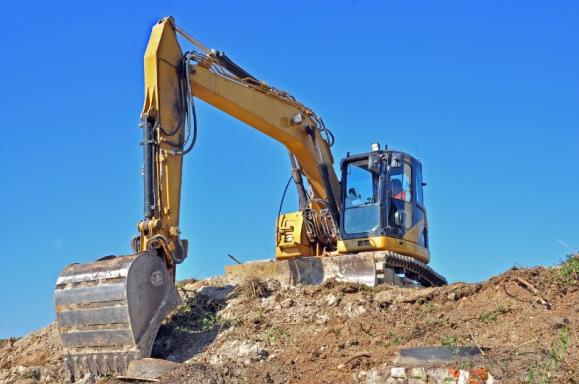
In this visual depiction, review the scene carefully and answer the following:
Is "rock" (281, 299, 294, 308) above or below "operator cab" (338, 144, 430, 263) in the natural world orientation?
below

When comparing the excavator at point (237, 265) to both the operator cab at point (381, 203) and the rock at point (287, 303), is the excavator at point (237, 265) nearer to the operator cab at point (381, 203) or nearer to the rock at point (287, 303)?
the operator cab at point (381, 203)

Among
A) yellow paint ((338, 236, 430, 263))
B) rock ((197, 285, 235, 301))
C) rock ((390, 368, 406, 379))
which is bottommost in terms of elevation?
rock ((390, 368, 406, 379))

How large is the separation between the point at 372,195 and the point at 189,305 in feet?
11.6

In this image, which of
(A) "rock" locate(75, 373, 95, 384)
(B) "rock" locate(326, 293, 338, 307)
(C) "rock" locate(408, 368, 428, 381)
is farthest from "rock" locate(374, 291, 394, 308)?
(A) "rock" locate(75, 373, 95, 384)

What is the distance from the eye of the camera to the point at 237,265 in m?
12.8

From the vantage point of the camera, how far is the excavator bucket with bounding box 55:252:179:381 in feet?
29.9

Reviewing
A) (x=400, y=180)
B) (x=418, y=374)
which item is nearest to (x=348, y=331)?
(x=418, y=374)

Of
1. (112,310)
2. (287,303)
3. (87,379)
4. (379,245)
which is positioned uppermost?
(379,245)

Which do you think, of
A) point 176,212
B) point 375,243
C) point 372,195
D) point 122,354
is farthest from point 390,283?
point 122,354

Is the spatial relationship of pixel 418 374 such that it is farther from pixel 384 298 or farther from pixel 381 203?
pixel 381 203

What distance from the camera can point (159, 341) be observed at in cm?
1024

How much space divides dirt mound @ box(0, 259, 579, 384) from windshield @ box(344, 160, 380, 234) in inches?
60.6

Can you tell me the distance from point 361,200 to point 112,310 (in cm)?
497

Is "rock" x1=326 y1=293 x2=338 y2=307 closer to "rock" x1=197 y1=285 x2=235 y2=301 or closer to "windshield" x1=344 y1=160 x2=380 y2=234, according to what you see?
"rock" x1=197 y1=285 x2=235 y2=301
